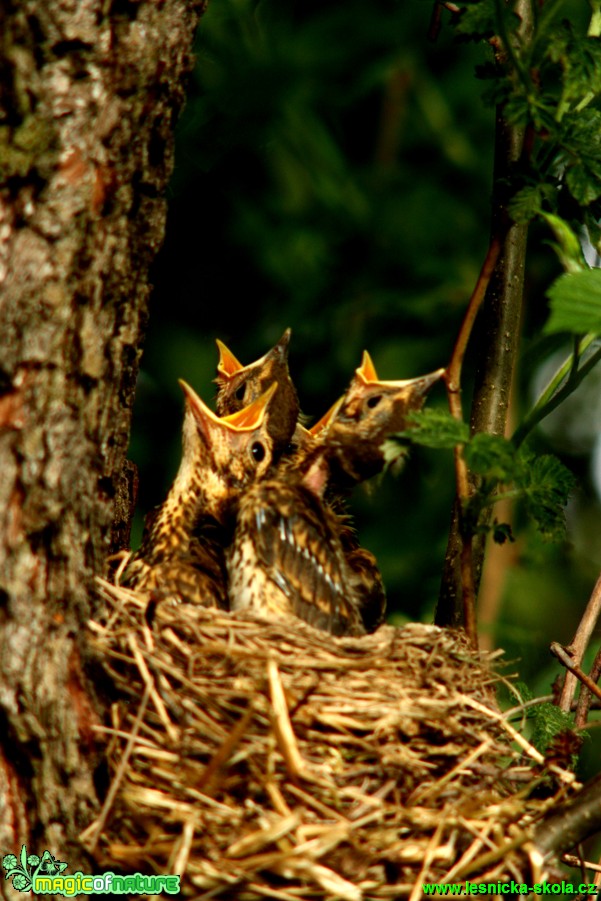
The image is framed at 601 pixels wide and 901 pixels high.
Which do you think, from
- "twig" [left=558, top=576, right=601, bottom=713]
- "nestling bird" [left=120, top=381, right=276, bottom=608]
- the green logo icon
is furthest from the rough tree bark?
"twig" [left=558, top=576, right=601, bottom=713]

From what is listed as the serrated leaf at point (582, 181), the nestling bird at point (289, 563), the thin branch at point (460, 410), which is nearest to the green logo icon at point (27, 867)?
the nestling bird at point (289, 563)

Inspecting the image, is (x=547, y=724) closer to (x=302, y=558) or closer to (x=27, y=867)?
(x=302, y=558)

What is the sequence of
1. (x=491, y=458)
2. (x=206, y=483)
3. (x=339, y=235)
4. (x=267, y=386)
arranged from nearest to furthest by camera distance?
(x=491, y=458), (x=206, y=483), (x=267, y=386), (x=339, y=235)

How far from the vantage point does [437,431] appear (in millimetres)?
2029

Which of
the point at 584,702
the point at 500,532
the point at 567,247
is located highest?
the point at 567,247

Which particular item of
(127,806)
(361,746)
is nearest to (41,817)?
(127,806)

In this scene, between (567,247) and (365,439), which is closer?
(567,247)

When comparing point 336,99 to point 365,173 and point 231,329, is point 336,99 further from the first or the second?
point 231,329

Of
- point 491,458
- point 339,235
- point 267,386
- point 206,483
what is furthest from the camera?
point 339,235

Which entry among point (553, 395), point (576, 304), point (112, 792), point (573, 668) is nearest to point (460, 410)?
point (553, 395)

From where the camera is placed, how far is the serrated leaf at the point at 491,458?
77.8 inches

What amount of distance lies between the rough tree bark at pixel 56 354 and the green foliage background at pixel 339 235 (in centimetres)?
242

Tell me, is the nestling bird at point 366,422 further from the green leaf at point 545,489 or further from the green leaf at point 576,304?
the green leaf at point 576,304

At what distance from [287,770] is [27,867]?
18.6 inches
